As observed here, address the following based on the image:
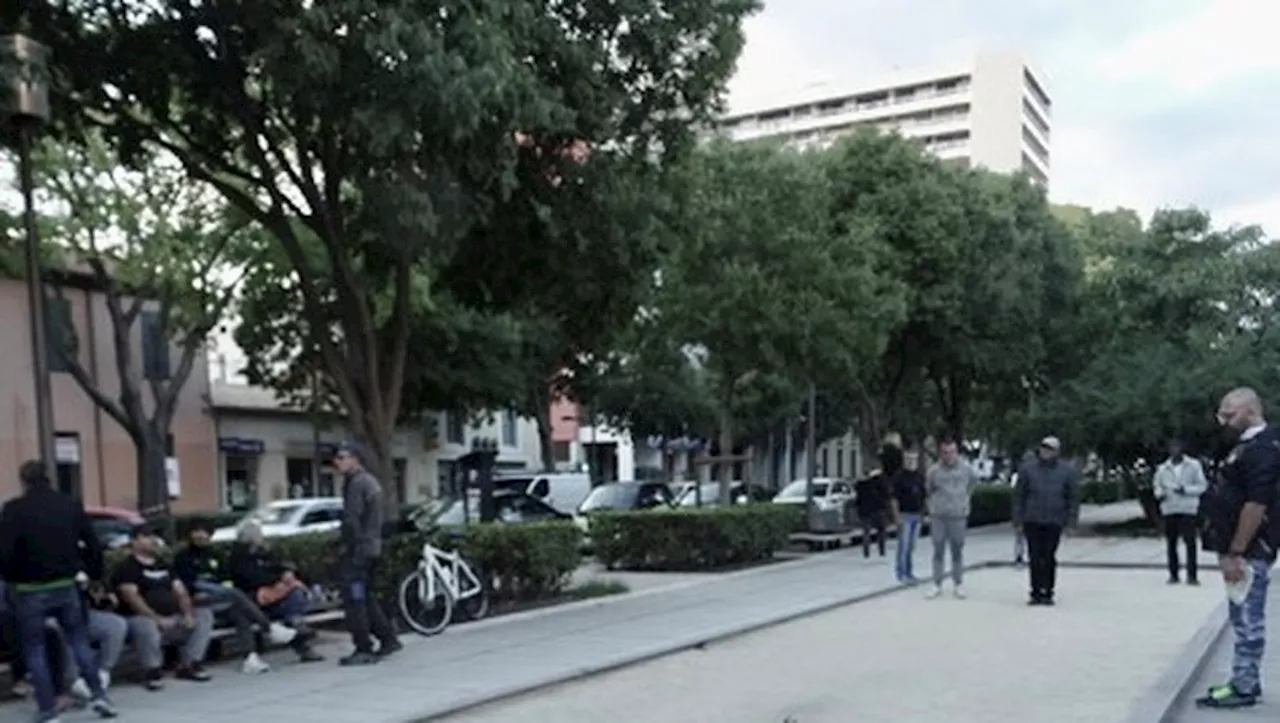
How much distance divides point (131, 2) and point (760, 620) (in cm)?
820

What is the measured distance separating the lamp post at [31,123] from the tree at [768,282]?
506 inches

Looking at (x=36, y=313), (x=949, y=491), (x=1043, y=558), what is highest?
(x=36, y=313)

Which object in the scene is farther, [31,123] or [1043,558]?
[1043,558]

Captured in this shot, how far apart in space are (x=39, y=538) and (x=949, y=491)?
10.7 m

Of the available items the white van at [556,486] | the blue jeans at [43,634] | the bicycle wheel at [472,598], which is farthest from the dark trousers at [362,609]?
the white van at [556,486]

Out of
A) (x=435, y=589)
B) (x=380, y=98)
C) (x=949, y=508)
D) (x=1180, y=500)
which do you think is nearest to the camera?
(x=380, y=98)

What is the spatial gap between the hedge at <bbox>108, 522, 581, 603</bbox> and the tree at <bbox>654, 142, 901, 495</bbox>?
26.3 ft

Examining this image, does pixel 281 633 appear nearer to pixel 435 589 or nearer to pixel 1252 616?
pixel 435 589

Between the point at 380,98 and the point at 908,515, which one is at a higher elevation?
the point at 380,98

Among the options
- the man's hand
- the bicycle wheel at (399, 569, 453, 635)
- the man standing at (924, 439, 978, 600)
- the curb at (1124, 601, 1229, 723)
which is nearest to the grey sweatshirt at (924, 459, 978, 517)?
the man standing at (924, 439, 978, 600)

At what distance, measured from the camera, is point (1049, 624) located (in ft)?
44.3

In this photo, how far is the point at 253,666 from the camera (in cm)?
1075

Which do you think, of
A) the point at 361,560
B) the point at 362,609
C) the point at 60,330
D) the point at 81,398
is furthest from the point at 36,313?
the point at 81,398

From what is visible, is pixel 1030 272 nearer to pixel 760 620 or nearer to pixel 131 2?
pixel 760 620
